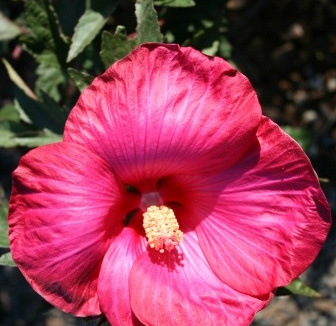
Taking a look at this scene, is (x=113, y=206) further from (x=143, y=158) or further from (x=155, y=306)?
(x=155, y=306)

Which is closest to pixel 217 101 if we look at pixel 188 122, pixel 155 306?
pixel 188 122

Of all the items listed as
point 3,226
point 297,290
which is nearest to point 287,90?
point 297,290

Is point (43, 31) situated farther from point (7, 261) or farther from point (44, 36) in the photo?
point (7, 261)

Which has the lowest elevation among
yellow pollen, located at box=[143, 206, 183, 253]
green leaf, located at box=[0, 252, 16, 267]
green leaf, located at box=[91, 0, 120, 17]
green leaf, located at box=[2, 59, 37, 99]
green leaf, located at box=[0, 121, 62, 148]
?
green leaf, located at box=[0, 252, 16, 267]

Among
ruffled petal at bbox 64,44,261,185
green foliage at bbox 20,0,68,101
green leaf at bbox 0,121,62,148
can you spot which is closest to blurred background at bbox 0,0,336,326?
green leaf at bbox 0,121,62,148

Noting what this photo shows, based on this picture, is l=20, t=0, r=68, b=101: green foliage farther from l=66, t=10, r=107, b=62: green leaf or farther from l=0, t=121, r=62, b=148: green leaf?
l=0, t=121, r=62, b=148: green leaf

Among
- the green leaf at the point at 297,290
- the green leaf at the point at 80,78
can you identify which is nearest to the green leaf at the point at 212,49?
the green leaf at the point at 80,78
